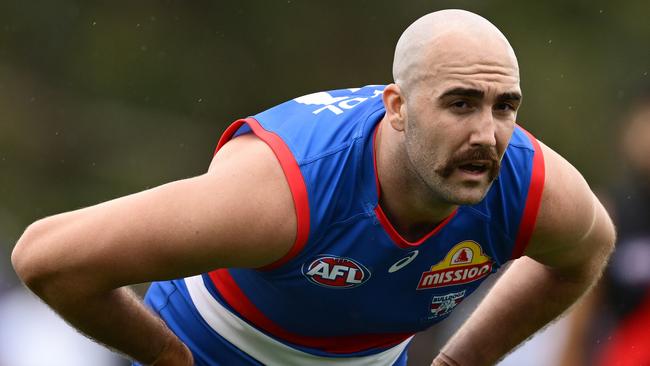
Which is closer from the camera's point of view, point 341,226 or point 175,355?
point 341,226

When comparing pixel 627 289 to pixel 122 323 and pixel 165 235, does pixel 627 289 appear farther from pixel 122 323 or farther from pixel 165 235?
pixel 165 235

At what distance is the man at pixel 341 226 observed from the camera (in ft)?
13.6

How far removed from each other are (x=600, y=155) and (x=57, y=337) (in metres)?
7.54

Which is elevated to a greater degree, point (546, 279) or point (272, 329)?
point (272, 329)

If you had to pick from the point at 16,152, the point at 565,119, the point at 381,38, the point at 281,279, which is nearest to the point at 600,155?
the point at 565,119

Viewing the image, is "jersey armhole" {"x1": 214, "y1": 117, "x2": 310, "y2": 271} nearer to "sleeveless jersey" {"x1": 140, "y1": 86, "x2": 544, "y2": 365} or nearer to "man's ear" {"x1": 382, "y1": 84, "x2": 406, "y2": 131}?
"sleeveless jersey" {"x1": 140, "y1": 86, "x2": 544, "y2": 365}

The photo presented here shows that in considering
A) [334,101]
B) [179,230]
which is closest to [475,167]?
[334,101]

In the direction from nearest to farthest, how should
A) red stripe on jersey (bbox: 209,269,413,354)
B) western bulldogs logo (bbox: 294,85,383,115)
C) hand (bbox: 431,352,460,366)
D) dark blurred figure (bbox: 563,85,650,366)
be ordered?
western bulldogs logo (bbox: 294,85,383,115) → red stripe on jersey (bbox: 209,269,413,354) → hand (bbox: 431,352,460,366) → dark blurred figure (bbox: 563,85,650,366)

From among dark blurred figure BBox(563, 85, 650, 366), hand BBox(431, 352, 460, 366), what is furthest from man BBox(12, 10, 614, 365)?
dark blurred figure BBox(563, 85, 650, 366)

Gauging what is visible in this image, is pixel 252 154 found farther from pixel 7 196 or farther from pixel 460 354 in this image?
pixel 7 196

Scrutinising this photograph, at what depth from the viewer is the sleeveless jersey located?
433 centimetres

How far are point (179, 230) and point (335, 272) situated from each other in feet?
1.89

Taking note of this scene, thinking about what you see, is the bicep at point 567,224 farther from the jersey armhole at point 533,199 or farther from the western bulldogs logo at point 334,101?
the western bulldogs logo at point 334,101

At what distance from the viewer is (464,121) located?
13.6 feet
